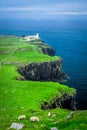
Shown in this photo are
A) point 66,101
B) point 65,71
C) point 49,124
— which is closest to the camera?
point 49,124

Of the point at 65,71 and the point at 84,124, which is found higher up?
the point at 84,124

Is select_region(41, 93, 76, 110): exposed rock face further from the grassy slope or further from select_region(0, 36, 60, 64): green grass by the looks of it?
select_region(0, 36, 60, 64): green grass

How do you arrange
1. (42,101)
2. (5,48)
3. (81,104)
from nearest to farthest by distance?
(42,101), (81,104), (5,48)

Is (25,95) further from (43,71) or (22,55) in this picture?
(22,55)

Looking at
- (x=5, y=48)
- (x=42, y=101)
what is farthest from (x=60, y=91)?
(x=5, y=48)

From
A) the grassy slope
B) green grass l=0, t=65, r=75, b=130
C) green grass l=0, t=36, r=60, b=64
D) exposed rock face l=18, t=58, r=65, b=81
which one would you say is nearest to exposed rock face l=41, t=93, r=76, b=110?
green grass l=0, t=65, r=75, b=130

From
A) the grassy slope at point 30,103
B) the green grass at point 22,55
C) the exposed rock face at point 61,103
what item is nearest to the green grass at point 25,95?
the grassy slope at point 30,103

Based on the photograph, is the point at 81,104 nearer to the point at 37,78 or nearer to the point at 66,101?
the point at 66,101

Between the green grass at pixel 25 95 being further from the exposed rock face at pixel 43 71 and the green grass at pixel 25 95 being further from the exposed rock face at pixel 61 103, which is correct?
the exposed rock face at pixel 43 71
